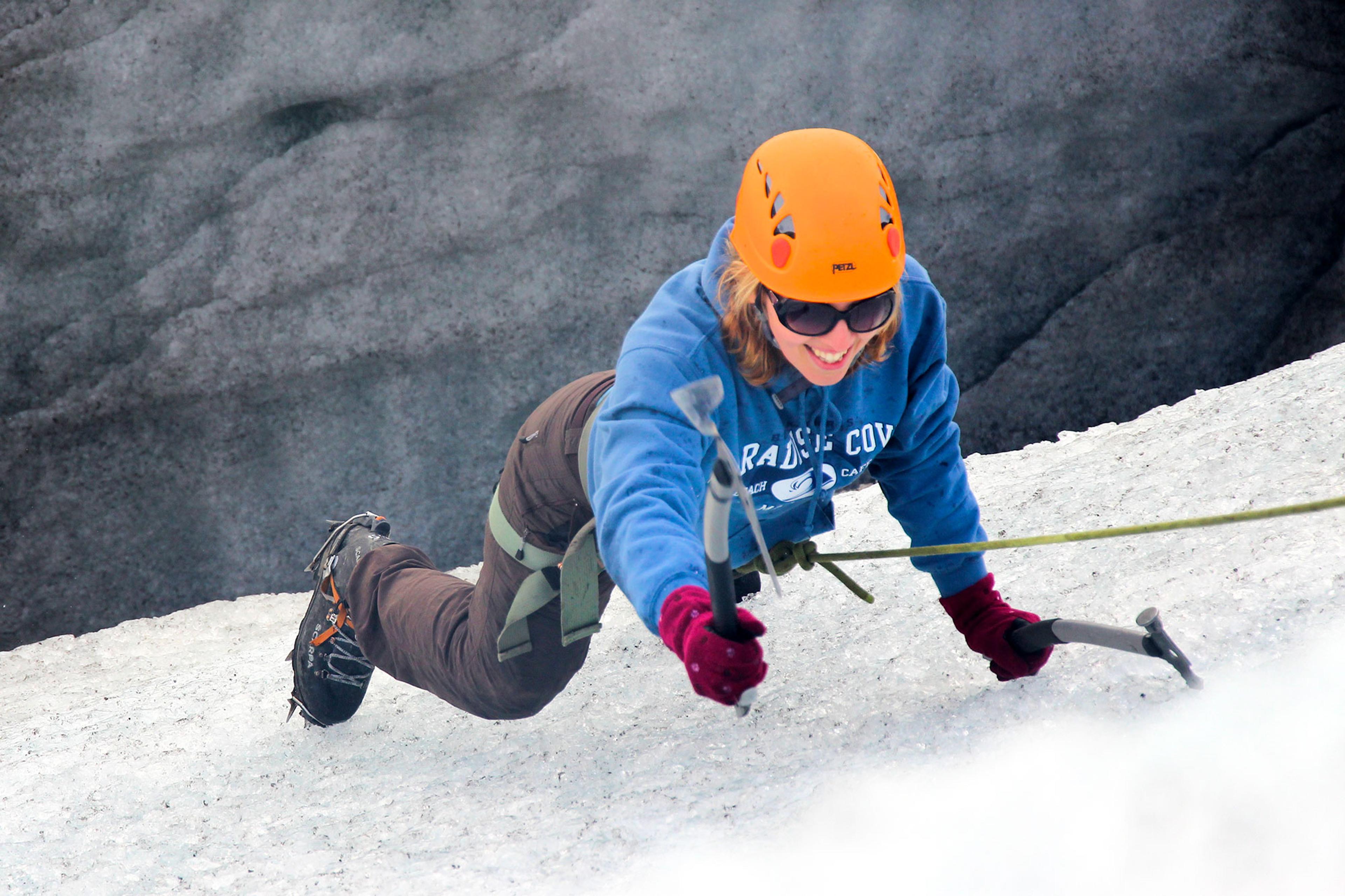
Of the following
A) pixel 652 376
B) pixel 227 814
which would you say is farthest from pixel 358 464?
pixel 652 376

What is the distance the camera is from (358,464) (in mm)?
4418

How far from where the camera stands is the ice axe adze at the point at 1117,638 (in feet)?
4.52

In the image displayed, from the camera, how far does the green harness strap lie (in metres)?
1.75

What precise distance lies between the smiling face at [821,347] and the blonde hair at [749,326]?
0.02m

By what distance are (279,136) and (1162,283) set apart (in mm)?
3929

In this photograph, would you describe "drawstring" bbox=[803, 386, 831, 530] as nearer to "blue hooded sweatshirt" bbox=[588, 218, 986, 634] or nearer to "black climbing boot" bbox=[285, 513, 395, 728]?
"blue hooded sweatshirt" bbox=[588, 218, 986, 634]

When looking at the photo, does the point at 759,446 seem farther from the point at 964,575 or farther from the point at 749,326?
the point at 964,575

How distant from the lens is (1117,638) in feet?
4.67

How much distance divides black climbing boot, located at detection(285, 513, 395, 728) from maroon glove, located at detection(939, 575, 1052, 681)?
126 cm

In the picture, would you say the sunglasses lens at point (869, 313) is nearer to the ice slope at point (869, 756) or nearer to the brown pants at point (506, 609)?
the brown pants at point (506, 609)

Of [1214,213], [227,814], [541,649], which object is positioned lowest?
[1214,213]

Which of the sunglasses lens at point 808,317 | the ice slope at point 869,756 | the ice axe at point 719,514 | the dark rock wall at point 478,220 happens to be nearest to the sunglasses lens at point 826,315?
the sunglasses lens at point 808,317

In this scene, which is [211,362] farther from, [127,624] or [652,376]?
[652,376]

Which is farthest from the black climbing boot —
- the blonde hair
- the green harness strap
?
the blonde hair
